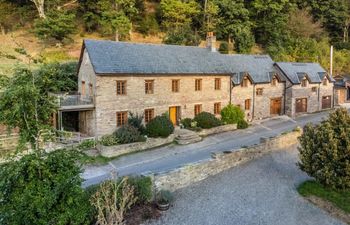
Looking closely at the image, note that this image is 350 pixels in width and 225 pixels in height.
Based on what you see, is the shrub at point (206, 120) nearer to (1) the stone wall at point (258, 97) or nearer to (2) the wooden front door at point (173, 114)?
(2) the wooden front door at point (173, 114)

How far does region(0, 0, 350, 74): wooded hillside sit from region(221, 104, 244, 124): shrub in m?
17.6

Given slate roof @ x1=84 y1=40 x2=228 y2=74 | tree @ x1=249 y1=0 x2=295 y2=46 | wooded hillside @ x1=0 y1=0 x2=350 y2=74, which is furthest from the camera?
tree @ x1=249 y1=0 x2=295 y2=46

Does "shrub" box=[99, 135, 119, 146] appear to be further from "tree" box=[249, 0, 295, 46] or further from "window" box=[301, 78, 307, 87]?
"tree" box=[249, 0, 295, 46]

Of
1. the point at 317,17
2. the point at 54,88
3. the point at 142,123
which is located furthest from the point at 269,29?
the point at 54,88

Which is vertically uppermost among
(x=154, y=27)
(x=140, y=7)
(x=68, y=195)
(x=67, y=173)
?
(x=140, y=7)

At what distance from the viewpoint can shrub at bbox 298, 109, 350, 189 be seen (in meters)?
16.5

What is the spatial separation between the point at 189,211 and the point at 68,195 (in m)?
6.31

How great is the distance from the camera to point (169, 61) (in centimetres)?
2961

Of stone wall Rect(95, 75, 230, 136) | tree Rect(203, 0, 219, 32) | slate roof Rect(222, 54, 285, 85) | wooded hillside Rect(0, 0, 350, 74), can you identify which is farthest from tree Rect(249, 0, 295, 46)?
stone wall Rect(95, 75, 230, 136)

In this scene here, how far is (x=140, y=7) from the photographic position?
5447 centimetres

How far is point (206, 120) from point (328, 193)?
46.0 ft

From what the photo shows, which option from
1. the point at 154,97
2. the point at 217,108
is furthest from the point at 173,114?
the point at 217,108

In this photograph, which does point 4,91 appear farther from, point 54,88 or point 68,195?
Answer: point 68,195

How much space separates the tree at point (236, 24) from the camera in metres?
51.4
